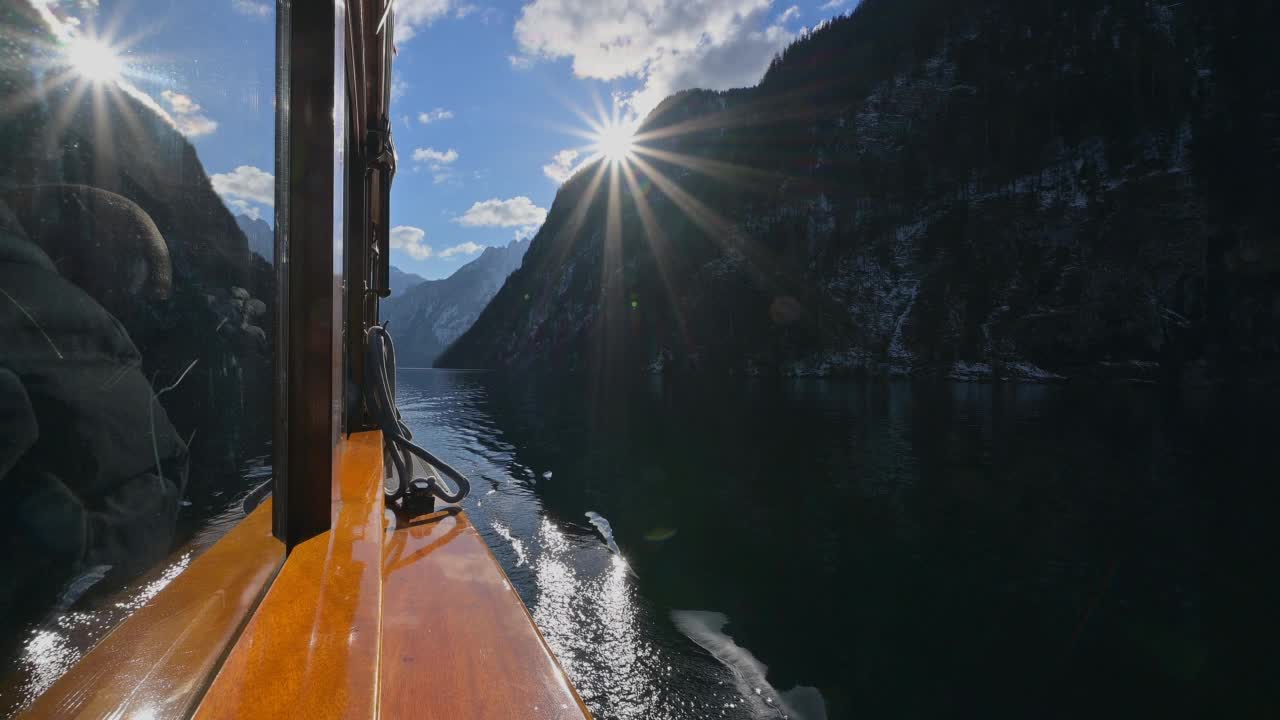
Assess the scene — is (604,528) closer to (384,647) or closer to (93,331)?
(384,647)

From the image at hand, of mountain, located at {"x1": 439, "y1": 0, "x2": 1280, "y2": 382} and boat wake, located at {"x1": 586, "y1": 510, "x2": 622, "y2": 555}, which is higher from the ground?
mountain, located at {"x1": 439, "y1": 0, "x2": 1280, "y2": 382}

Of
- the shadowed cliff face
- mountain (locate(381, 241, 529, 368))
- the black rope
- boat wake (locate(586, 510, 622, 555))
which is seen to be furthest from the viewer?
mountain (locate(381, 241, 529, 368))

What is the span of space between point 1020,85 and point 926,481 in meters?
58.0

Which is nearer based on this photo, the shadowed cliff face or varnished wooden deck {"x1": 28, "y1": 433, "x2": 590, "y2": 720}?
the shadowed cliff face

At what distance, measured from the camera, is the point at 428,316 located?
182 meters

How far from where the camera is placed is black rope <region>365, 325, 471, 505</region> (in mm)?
1658

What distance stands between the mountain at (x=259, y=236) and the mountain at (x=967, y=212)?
1991 inches

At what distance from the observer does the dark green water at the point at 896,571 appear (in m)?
4.60

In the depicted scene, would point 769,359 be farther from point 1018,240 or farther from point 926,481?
point 926,481

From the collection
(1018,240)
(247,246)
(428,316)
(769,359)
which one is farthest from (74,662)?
(428,316)

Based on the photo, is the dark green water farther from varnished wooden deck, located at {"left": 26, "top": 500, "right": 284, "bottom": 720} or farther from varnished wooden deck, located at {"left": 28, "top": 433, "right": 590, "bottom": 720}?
varnished wooden deck, located at {"left": 26, "top": 500, "right": 284, "bottom": 720}

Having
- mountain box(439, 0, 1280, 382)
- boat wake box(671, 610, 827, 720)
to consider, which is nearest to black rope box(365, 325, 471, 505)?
boat wake box(671, 610, 827, 720)

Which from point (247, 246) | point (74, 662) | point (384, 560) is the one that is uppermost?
point (247, 246)

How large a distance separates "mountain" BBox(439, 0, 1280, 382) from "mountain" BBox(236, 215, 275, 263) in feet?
166
